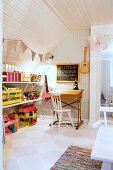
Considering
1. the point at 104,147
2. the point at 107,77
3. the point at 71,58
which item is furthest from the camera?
the point at 71,58

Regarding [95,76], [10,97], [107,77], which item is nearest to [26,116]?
[10,97]

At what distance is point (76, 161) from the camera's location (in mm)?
2424

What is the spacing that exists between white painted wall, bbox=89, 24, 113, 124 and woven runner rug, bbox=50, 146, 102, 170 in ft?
5.37

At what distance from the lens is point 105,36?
4203 millimetres

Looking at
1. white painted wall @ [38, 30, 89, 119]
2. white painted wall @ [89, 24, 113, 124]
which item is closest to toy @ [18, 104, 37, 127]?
white painted wall @ [38, 30, 89, 119]

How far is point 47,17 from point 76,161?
2.75 m

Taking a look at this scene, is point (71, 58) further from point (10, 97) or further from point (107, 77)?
point (10, 97)

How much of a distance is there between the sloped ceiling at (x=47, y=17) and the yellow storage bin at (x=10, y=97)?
110cm

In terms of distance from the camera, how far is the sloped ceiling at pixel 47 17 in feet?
9.66

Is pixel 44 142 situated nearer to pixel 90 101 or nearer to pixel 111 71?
pixel 90 101

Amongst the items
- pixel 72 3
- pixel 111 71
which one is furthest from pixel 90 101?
pixel 72 3

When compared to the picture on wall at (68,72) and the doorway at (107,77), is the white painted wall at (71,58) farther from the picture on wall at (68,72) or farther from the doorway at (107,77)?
the doorway at (107,77)

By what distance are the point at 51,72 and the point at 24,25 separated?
1.92 m

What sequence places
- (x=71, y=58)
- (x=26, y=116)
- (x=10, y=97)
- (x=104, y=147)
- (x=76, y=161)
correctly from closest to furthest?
(x=104, y=147) < (x=76, y=161) < (x=10, y=97) < (x=26, y=116) < (x=71, y=58)
